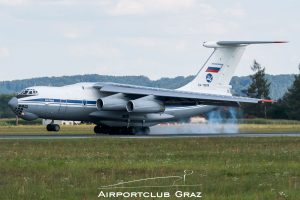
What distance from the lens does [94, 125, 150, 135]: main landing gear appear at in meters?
49.5

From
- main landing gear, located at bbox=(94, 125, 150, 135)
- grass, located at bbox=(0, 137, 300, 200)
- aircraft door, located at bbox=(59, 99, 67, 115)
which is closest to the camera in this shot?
grass, located at bbox=(0, 137, 300, 200)

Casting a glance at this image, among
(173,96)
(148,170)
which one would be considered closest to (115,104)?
(173,96)

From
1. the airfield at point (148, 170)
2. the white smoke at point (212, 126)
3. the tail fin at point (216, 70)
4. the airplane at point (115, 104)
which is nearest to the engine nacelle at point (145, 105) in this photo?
the airplane at point (115, 104)

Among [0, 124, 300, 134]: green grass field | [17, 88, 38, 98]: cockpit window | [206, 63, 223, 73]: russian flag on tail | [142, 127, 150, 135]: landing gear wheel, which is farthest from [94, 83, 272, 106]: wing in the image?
[0, 124, 300, 134]: green grass field

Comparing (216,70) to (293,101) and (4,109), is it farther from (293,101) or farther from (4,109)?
(4,109)

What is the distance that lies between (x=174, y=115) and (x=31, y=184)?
36405 millimetres

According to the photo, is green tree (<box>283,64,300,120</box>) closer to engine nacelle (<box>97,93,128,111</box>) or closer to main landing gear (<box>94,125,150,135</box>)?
main landing gear (<box>94,125,150,135</box>)

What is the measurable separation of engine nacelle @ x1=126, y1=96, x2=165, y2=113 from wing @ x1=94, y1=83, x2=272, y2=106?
399mm

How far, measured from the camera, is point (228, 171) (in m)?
19.2

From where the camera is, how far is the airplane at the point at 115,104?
47281 mm

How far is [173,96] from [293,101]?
179 feet

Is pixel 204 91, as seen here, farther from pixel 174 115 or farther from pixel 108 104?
pixel 108 104

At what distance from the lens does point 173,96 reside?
49.2 metres

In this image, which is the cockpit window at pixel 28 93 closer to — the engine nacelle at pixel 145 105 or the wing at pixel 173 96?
the wing at pixel 173 96
